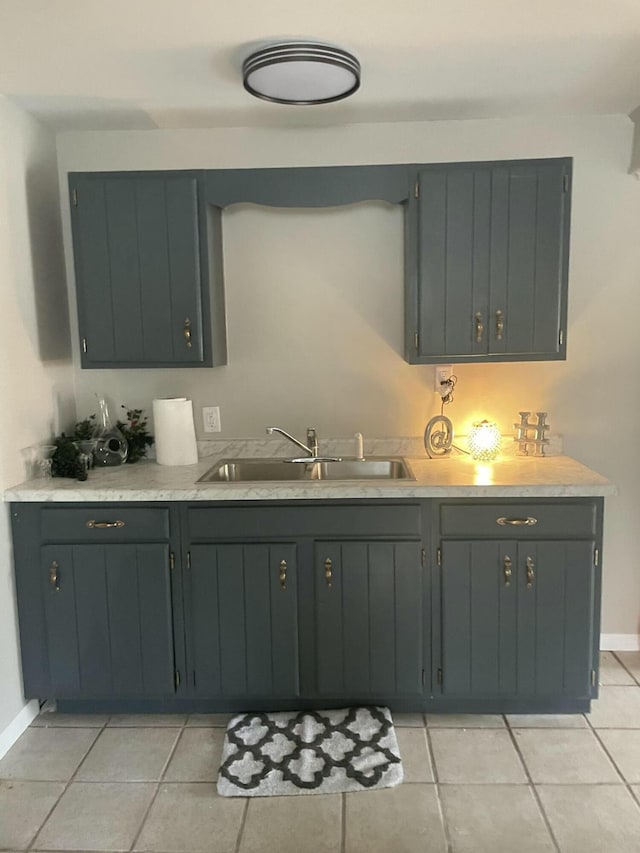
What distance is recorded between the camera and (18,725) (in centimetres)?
249

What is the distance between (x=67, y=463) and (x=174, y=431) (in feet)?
1.47

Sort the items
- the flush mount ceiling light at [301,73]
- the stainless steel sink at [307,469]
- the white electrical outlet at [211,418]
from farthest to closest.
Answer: the white electrical outlet at [211,418]
the stainless steel sink at [307,469]
the flush mount ceiling light at [301,73]

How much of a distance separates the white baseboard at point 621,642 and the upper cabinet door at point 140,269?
2.18m

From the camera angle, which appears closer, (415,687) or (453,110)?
(415,687)

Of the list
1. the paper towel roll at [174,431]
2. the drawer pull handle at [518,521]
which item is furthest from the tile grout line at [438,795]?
the paper towel roll at [174,431]

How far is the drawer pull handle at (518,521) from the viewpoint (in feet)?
7.90

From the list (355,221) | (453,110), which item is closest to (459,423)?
(355,221)

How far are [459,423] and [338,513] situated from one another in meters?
0.85

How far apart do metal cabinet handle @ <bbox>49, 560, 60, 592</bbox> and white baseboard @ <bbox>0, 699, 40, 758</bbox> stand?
0.49 m

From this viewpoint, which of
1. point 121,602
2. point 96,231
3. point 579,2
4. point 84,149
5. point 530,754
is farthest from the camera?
point 84,149

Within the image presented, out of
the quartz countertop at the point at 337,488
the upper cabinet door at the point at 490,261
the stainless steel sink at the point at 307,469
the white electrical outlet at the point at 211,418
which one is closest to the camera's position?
the quartz countertop at the point at 337,488

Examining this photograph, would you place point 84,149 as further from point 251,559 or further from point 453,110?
point 251,559

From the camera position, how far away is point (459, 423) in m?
2.99

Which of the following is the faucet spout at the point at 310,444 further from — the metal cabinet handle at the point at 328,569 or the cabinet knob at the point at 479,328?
the cabinet knob at the point at 479,328
